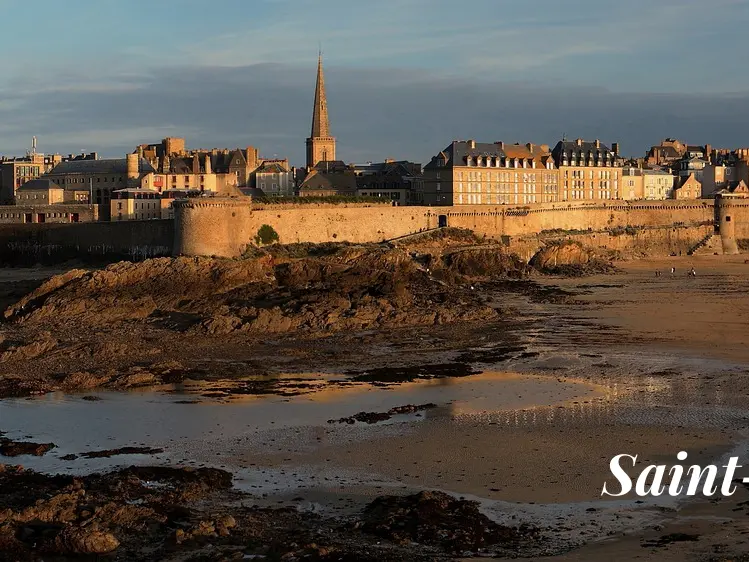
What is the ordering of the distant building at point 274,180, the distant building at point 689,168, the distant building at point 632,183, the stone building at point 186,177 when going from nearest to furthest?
the stone building at point 186,177 < the distant building at point 274,180 < the distant building at point 632,183 < the distant building at point 689,168

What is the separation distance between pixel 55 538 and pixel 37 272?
98.4 feet

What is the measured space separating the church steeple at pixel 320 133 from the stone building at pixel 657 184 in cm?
1781

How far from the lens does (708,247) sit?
182 ft

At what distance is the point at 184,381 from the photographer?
23.5 meters

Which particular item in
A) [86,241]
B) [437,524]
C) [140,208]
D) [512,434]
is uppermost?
[140,208]

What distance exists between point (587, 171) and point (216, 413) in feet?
138

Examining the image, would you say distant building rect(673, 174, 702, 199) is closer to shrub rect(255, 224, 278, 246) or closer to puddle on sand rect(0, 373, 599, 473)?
shrub rect(255, 224, 278, 246)

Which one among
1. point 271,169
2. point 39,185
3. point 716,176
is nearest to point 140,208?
point 39,185

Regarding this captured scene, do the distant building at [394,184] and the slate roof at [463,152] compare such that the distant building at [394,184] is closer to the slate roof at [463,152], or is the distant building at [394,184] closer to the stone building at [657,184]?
the slate roof at [463,152]

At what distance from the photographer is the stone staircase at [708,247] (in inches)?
2163

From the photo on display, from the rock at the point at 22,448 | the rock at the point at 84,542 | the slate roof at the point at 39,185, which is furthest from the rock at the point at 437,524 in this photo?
the slate roof at the point at 39,185

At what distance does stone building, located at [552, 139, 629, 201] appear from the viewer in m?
58.8

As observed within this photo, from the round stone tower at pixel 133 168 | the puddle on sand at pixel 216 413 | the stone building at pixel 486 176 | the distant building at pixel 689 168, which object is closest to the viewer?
the puddle on sand at pixel 216 413

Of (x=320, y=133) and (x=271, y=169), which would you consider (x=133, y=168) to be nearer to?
(x=271, y=169)
